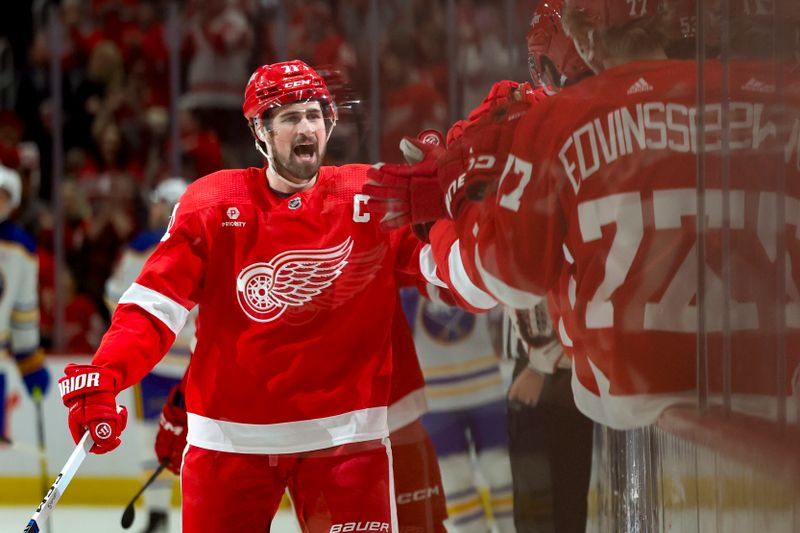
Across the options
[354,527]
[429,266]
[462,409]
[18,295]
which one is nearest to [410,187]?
[429,266]

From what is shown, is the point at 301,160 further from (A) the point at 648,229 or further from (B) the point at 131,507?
(B) the point at 131,507

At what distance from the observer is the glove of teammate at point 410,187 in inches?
70.9

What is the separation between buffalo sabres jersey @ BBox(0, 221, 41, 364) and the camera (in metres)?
4.05

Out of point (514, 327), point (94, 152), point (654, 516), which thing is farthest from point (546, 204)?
point (94, 152)

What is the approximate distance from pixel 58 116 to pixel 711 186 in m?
2.21

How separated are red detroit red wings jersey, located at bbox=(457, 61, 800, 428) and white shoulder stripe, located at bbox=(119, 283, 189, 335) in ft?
1.91

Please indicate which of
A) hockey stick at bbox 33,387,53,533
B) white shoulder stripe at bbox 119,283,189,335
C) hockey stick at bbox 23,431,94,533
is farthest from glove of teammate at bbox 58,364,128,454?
hockey stick at bbox 33,387,53,533

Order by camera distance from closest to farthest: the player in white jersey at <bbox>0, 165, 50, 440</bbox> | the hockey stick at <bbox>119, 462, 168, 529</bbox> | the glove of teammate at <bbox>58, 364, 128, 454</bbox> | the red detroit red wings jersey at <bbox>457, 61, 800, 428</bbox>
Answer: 1. the red detroit red wings jersey at <bbox>457, 61, 800, 428</bbox>
2. the glove of teammate at <bbox>58, 364, 128, 454</bbox>
3. the hockey stick at <bbox>119, 462, 168, 529</bbox>
4. the player in white jersey at <bbox>0, 165, 50, 440</bbox>

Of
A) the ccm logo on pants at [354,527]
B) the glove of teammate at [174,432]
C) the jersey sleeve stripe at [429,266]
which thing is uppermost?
the jersey sleeve stripe at [429,266]

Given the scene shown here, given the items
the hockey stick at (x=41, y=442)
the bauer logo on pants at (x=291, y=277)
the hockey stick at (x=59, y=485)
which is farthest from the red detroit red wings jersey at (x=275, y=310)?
the hockey stick at (x=41, y=442)

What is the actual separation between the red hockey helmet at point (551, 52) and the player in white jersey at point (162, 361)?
30.9 inches

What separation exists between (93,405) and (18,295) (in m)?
2.45

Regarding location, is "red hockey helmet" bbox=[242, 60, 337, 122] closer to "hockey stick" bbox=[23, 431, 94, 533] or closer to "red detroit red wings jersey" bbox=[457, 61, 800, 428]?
"red detroit red wings jersey" bbox=[457, 61, 800, 428]

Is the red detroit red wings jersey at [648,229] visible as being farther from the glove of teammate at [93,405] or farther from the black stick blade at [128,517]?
the black stick blade at [128,517]
